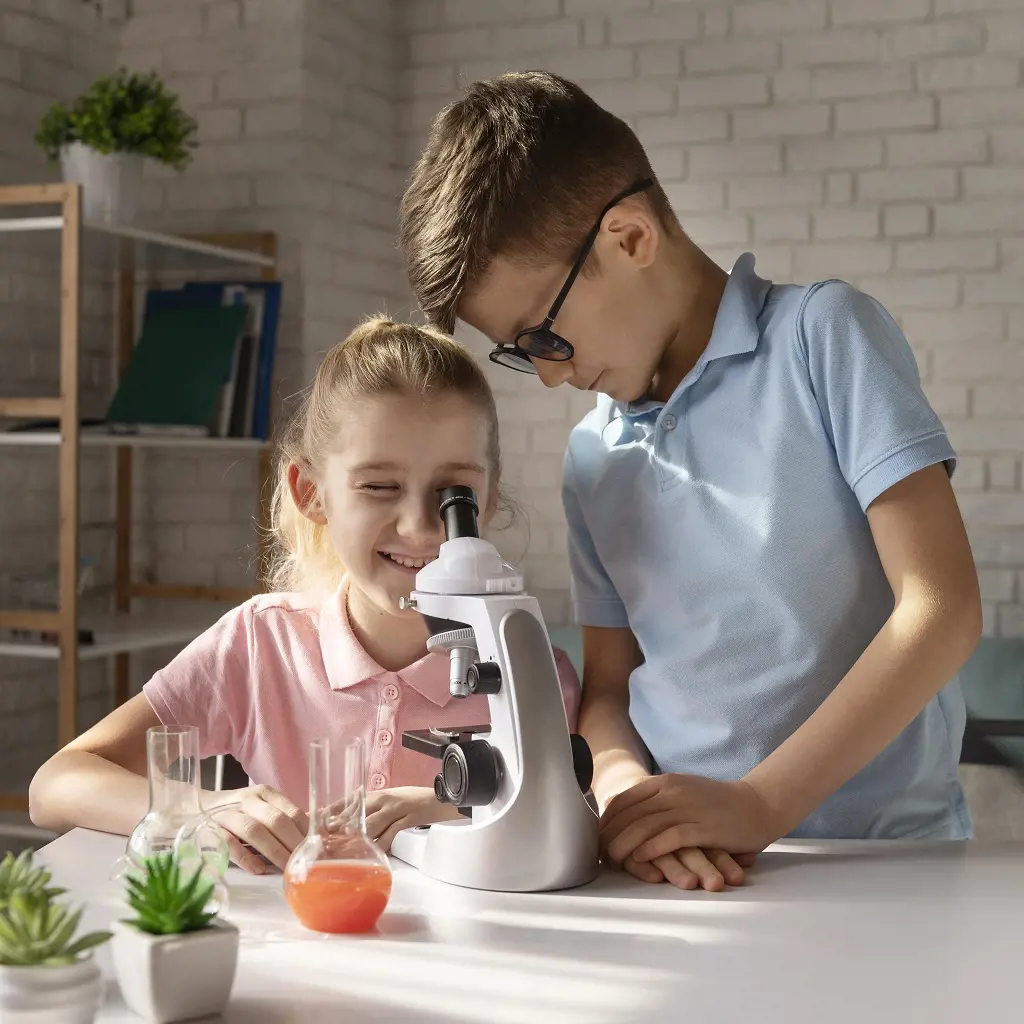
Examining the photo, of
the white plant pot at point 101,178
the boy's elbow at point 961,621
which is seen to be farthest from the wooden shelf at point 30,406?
the boy's elbow at point 961,621

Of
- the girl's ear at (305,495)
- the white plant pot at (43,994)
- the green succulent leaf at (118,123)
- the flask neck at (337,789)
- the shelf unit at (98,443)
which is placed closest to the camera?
the white plant pot at (43,994)

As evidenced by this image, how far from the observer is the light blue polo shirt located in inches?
53.4

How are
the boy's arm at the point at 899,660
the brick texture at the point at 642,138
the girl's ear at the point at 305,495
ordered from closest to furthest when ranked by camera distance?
the boy's arm at the point at 899,660, the girl's ear at the point at 305,495, the brick texture at the point at 642,138

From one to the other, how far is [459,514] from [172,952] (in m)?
0.49

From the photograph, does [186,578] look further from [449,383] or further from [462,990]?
[462,990]

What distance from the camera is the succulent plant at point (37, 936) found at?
2.53 ft

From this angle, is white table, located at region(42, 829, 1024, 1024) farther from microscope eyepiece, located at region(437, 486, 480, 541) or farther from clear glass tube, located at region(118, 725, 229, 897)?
microscope eyepiece, located at region(437, 486, 480, 541)

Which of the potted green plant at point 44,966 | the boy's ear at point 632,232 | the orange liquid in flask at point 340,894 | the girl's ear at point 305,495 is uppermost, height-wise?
the boy's ear at point 632,232

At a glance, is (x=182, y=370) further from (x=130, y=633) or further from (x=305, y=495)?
(x=305, y=495)

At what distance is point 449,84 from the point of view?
414cm

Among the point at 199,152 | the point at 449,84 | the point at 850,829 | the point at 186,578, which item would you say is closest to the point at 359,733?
the point at 850,829

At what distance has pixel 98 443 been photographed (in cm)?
335

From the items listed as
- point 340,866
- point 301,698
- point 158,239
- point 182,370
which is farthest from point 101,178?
point 340,866

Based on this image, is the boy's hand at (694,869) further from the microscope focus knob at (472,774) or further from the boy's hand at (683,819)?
the microscope focus knob at (472,774)
